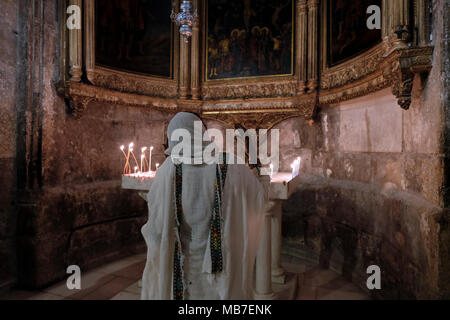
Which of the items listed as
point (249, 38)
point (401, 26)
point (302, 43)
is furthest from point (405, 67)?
point (249, 38)

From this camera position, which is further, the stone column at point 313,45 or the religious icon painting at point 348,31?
the stone column at point 313,45

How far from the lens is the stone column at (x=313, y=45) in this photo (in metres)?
4.98

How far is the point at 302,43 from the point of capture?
5109mm

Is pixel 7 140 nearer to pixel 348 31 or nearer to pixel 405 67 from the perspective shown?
pixel 405 67

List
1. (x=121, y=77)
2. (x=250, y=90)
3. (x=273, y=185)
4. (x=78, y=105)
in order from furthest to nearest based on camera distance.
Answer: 1. (x=250, y=90)
2. (x=121, y=77)
3. (x=78, y=105)
4. (x=273, y=185)

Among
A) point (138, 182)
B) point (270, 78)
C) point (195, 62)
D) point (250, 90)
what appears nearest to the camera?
point (138, 182)

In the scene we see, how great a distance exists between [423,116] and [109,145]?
433 cm

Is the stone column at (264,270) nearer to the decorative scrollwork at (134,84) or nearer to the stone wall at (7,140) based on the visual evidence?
the stone wall at (7,140)

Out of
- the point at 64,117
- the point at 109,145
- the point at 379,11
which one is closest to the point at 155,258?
the point at 64,117

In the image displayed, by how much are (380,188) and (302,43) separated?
2.78 meters

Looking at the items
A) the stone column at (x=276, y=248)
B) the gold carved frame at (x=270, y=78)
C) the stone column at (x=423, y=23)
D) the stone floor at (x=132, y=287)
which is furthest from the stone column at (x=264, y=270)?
the stone column at (x=423, y=23)

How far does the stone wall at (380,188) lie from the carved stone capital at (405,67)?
3.4 inches

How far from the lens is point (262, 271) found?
129 inches

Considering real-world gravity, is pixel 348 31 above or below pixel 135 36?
below
